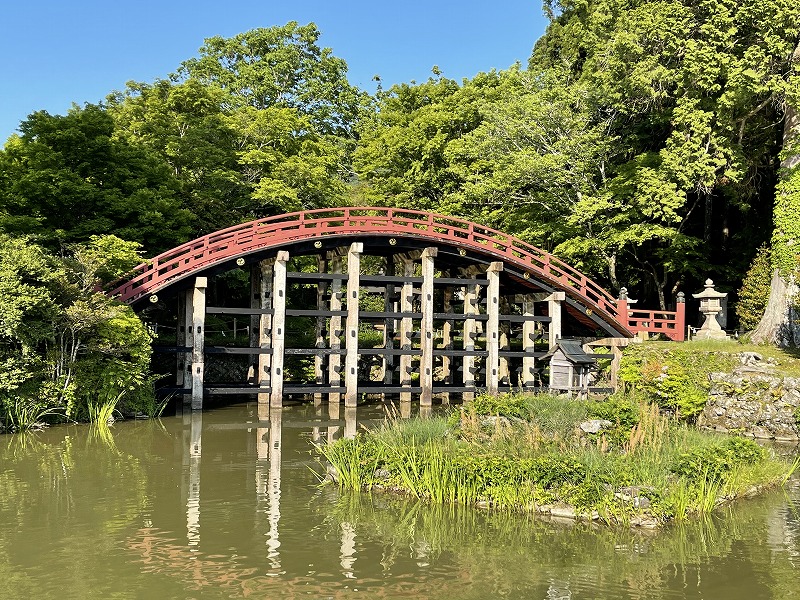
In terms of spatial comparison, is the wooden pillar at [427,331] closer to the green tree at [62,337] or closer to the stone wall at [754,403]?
the stone wall at [754,403]

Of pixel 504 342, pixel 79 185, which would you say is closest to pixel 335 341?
pixel 504 342

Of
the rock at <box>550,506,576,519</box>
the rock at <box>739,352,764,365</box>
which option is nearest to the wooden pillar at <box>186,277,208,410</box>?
the rock at <box>550,506,576,519</box>

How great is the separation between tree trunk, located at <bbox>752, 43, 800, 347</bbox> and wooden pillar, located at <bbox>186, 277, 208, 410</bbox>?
60.5 ft

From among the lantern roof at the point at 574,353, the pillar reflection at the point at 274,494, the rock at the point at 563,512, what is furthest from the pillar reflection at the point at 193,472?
the lantern roof at the point at 574,353

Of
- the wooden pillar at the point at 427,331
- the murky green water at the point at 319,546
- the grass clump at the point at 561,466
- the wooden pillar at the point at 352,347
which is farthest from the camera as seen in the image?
the wooden pillar at the point at 427,331

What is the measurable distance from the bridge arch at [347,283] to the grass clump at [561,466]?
10.6m

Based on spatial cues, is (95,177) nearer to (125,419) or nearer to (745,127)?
(125,419)

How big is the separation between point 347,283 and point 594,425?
12.3 meters

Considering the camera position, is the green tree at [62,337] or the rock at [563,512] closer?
the rock at [563,512]

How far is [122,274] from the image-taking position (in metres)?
22.1

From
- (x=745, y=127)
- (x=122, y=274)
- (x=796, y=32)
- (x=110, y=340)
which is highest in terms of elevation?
(x=796, y=32)

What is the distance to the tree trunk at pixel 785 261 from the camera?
2419 cm

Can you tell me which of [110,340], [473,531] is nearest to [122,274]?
[110,340]

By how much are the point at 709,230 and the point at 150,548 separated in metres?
28.9
